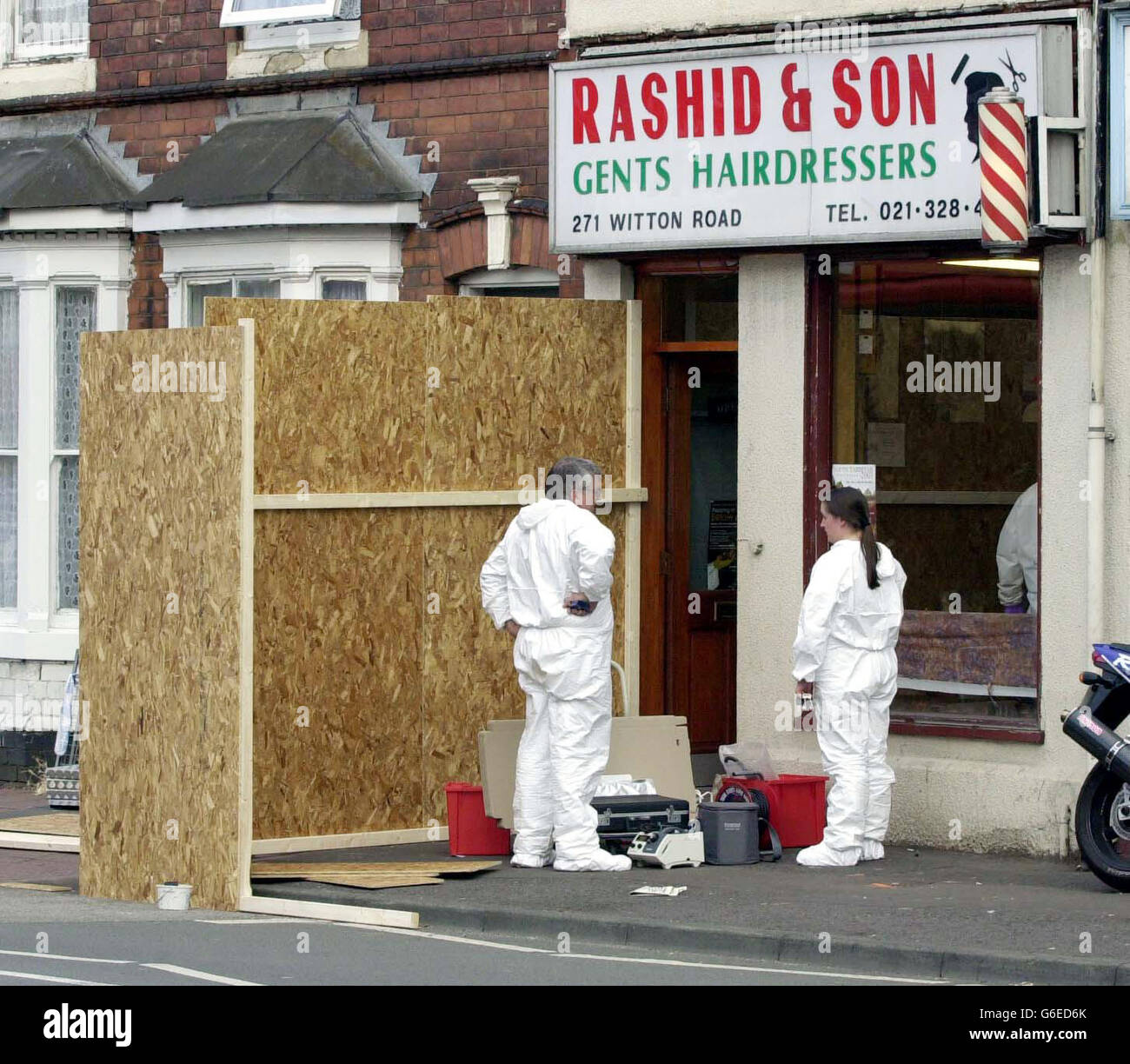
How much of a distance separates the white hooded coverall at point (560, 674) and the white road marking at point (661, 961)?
155 cm

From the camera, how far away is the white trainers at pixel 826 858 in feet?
40.6

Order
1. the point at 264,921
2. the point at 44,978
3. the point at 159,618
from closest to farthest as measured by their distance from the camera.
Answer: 1. the point at 44,978
2. the point at 264,921
3. the point at 159,618

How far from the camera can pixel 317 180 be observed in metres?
15.6

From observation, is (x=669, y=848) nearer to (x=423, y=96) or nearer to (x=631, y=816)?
(x=631, y=816)

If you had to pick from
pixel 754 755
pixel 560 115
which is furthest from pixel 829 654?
pixel 560 115

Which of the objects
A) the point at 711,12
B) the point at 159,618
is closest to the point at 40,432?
the point at 159,618

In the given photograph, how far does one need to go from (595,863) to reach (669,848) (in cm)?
40

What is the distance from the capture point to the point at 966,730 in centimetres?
1312

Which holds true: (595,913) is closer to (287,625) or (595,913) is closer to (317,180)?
(287,625)

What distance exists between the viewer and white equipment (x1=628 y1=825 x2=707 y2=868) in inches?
485

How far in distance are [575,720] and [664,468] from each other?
2.84 metres

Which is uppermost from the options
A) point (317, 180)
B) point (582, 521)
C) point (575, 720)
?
point (317, 180)

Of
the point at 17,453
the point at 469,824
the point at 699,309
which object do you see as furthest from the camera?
the point at 17,453

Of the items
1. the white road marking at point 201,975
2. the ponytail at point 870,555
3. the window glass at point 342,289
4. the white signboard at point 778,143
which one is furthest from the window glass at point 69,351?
the white road marking at point 201,975
